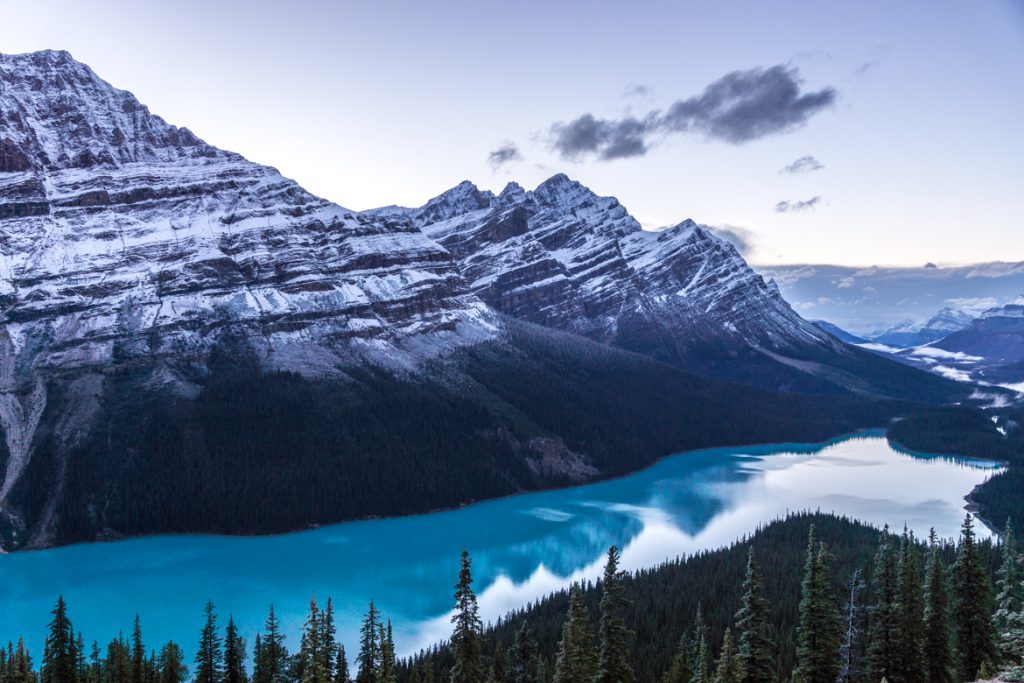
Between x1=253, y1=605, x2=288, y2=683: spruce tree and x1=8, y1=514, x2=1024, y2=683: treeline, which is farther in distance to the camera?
x1=253, y1=605, x2=288, y2=683: spruce tree

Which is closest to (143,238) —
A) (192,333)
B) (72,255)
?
(72,255)

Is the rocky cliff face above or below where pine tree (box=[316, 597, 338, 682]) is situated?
above

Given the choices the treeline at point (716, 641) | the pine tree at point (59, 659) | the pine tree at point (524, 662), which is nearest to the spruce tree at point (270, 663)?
the treeline at point (716, 641)

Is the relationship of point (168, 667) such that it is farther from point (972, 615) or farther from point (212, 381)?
point (212, 381)

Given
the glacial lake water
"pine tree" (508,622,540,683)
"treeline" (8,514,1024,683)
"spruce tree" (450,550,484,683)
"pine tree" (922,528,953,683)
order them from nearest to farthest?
"treeline" (8,514,1024,683), "spruce tree" (450,550,484,683), "pine tree" (922,528,953,683), "pine tree" (508,622,540,683), the glacial lake water

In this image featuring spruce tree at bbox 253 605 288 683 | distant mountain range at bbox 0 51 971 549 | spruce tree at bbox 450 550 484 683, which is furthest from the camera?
distant mountain range at bbox 0 51 971 549

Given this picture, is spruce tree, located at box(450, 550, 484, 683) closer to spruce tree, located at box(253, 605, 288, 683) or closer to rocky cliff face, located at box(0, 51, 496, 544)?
spruce tree, located at box(253, 605, 288, 683)

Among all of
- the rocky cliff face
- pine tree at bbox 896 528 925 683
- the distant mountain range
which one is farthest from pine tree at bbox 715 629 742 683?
the rocky cliff face

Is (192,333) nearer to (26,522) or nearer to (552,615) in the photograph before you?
(26,522)
